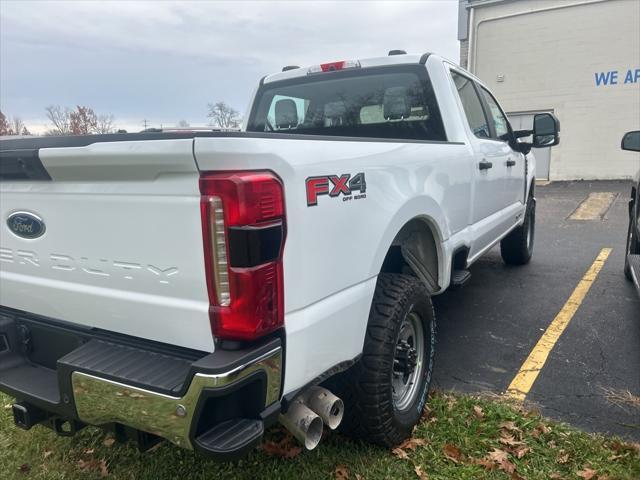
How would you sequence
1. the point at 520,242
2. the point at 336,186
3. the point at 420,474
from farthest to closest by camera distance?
1. the point at 520,242
2. the point at 420,474
3. the point at 336,186

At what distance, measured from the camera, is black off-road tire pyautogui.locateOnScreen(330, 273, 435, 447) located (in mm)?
2422

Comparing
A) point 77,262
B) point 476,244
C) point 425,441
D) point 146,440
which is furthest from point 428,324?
point 77,262

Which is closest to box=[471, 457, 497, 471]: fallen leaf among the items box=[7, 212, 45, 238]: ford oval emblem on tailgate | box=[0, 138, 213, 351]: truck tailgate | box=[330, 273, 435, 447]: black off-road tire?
box=[330, 273, 435, 447]: black off-road tire

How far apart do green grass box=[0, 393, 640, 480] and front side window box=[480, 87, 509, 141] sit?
112 inches

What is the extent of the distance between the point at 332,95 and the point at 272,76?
26.6 inches

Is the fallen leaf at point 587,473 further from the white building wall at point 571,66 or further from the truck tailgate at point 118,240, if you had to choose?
the white building wall at point 571,66

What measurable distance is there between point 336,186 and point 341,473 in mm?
1451

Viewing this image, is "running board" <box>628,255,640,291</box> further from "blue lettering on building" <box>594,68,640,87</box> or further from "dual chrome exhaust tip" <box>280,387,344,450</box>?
"blue lettering on building" <box>594,68,640,87</box>

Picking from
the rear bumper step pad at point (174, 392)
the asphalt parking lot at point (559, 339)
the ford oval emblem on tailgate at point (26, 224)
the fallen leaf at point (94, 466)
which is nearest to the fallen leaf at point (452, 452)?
the asphalt parking lot at point (559, 339)

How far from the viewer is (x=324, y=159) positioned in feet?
6.49

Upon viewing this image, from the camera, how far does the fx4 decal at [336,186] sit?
1.88 m

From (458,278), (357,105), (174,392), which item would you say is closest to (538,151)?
(357,105)

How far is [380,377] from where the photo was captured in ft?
7.96

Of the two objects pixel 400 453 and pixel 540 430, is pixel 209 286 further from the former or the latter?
pixel 540 430
